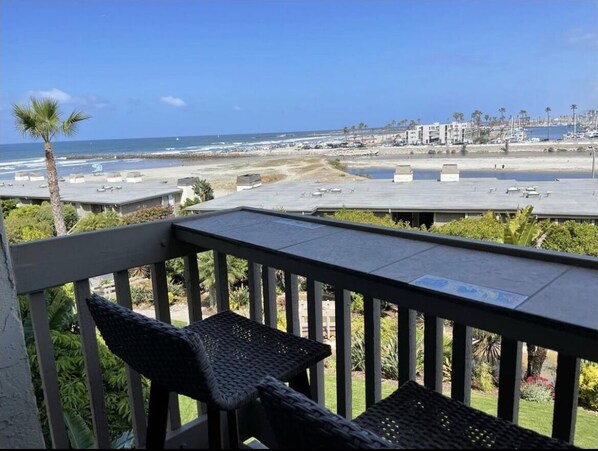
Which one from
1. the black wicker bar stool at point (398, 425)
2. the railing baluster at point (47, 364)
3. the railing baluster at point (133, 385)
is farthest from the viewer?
the railing baluster at point (133, 385)

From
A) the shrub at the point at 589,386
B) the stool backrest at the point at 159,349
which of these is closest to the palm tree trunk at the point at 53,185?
the shrub at the point at 589,386

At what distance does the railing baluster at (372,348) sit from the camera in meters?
1.35

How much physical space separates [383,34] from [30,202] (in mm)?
21269

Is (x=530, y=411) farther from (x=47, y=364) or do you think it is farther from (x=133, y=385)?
(x=47, y=364)

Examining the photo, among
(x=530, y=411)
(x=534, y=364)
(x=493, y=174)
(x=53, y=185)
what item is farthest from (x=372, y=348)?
(x=493, y=174)

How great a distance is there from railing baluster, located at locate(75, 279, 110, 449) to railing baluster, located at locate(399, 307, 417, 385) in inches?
37.3

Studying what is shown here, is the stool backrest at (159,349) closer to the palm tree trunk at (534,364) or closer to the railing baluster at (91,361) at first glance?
the railing baluster at (91,361)

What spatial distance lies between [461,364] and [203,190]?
23604 millimetres

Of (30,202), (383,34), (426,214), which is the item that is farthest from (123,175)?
(383,34)

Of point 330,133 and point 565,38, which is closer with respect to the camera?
point 565,38

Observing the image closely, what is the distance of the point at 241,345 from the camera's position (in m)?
1.28

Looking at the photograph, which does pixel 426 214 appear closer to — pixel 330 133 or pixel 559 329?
pixel 559 329

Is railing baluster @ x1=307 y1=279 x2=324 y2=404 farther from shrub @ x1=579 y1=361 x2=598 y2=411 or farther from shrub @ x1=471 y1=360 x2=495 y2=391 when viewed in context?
shrub @ x1=471 y1=360 x2=495 y2=391

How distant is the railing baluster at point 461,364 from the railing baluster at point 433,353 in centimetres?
5
